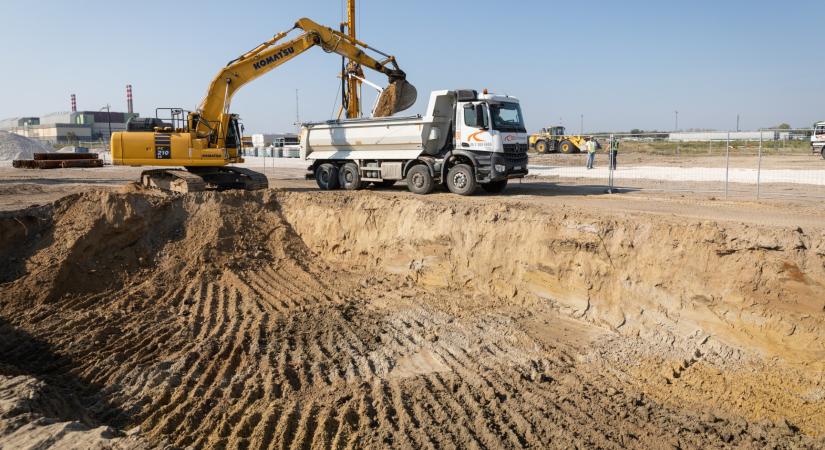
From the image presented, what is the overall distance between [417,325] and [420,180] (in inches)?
254

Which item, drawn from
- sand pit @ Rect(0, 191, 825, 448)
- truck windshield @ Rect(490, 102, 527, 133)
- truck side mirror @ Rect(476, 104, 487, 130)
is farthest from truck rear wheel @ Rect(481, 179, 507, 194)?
sand pit @ Rect(0, 191, 825, 448)

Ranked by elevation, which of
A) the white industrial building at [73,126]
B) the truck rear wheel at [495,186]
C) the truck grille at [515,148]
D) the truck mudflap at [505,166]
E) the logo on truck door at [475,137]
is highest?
the white industrial building at [73,126]

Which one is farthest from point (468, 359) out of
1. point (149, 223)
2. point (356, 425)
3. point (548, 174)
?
point (548, 174)

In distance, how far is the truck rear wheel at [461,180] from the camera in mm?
14453

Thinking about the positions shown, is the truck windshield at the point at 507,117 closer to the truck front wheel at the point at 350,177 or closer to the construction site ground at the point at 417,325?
the construction site ground at the point at 417,325

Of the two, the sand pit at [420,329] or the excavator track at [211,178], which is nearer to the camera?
the sand pit at [420,329]

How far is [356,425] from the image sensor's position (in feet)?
20.4

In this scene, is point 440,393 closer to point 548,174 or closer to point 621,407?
point 621,407

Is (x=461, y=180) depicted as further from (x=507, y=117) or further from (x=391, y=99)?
(x=391, y=99)

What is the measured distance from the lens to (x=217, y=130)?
16.0 metres

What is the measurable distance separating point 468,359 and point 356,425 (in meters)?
2.36

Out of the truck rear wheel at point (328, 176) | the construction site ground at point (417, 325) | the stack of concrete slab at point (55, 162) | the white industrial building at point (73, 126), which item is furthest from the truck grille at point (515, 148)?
the white industrial building at point (73, 126)

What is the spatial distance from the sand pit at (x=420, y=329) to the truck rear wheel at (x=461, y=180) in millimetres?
2217

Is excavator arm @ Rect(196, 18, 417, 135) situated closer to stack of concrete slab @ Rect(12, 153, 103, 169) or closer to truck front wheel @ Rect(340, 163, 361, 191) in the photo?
truck front wheel @ Rect(340, 163, 361, 191)
